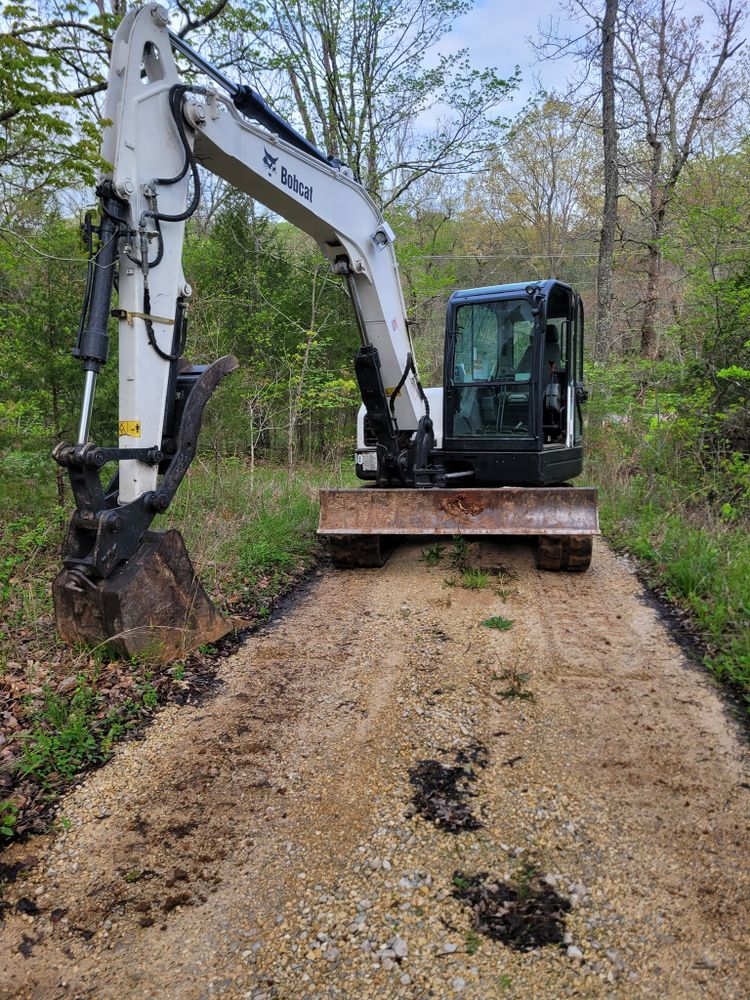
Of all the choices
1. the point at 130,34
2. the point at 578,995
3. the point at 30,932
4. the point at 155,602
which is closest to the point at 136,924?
the point at 30,932

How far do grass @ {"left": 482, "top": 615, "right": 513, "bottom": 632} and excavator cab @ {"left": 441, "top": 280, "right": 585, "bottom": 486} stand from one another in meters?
1.86

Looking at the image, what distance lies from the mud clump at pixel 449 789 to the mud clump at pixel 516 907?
287 mm

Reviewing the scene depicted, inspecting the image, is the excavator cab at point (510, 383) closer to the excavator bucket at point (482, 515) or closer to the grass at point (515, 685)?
the excavator bucket at point (482, 515)

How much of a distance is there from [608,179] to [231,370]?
1256 cm

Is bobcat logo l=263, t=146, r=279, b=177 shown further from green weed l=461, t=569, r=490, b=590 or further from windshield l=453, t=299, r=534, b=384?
green weed l=461, t=569, r=490, b=590

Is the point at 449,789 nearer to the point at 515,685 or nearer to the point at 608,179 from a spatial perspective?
the point at 515,685

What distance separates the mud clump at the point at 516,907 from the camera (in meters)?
2.01

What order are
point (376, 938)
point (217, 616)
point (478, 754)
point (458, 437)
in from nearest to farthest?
point (376, 938) → point (478, 754) → point (217, 616) → point (458, 437)

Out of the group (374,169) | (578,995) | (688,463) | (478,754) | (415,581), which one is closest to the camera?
(578,995)

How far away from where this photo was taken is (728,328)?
7.98m

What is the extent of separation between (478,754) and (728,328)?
7139 mm

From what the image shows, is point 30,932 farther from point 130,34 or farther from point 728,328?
point 728,328

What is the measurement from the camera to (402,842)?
8.03 feet

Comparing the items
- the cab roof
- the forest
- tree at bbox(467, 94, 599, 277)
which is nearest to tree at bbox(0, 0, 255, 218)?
the forest
